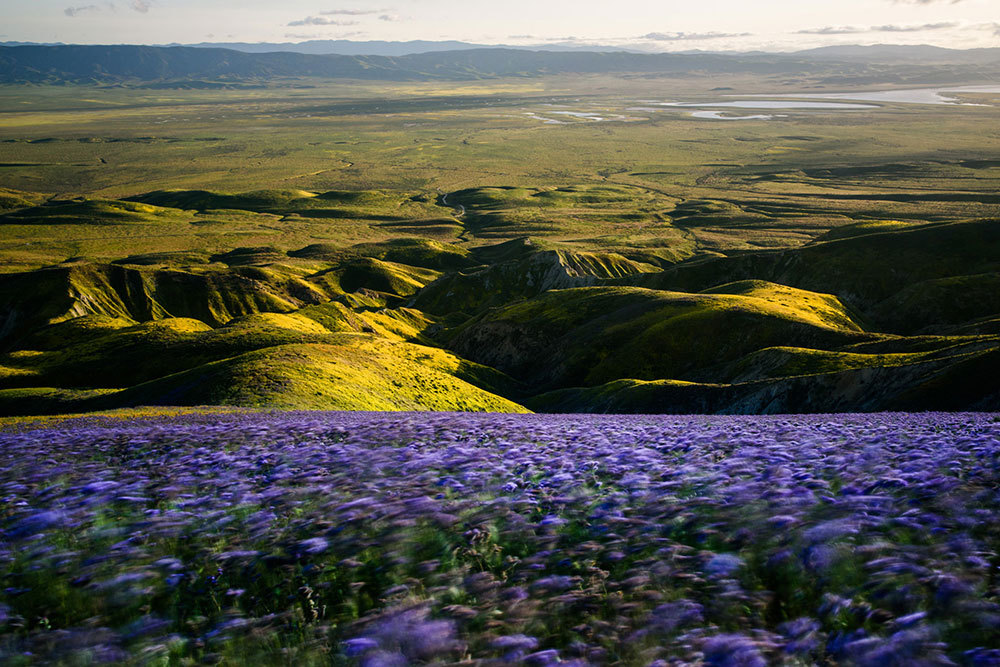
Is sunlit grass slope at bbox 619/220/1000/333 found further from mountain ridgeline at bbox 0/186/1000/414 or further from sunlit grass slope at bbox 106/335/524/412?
sunlit grass slope at bbox 106/335/524/412

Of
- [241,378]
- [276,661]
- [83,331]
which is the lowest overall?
[83,331]

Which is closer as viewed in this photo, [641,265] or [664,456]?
[664,456]

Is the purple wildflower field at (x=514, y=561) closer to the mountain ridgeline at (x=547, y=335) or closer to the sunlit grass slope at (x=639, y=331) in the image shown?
the mountain ridgeline at (x=547, y=335)

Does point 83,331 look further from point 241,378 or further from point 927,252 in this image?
point 927,252

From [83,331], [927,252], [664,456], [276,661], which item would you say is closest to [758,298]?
[927,252]

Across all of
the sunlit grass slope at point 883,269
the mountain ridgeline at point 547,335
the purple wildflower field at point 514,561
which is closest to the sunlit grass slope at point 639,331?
the mountain ridgeline at point 547,335

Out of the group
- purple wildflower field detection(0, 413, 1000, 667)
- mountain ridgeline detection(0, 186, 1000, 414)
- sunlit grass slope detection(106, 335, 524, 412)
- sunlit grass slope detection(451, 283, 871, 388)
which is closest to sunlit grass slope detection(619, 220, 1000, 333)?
mountain ridgeline detection(0, 186, 1000, 414)

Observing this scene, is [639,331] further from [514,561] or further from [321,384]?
[514,561]
